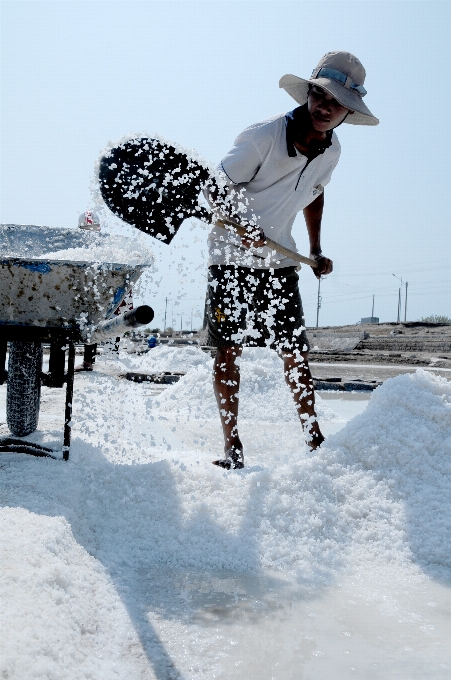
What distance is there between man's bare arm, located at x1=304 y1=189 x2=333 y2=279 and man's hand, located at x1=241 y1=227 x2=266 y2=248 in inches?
22.4

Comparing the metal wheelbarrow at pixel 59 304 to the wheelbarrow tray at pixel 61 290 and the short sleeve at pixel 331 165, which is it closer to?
the wheelbarrow tray at pixel 61 290

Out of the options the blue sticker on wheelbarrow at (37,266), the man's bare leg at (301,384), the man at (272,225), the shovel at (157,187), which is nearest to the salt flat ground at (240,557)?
the man's bare leg at (301,384)

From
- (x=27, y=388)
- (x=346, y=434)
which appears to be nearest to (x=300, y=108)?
(x=346, y=434)

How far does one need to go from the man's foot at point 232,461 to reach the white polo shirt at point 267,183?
0.82m

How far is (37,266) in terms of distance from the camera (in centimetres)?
215

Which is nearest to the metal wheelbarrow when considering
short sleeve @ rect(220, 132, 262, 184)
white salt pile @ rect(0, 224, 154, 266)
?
white salt pile @ rect(0, 224, 154, 266)

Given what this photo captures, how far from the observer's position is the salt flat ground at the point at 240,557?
1.09 m

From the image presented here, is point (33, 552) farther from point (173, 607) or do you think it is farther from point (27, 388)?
point (27, 388)

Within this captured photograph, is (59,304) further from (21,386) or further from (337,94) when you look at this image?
(337,94)

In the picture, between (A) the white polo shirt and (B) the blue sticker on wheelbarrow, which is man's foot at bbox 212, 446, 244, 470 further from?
(B) the blue sticker on wheelbarrow

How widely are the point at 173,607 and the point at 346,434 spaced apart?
1.09 metres

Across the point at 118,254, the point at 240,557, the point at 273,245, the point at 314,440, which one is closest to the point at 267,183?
the point at 273,245

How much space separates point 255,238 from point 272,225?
→ 276mm

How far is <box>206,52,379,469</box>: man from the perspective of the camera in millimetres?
2527
